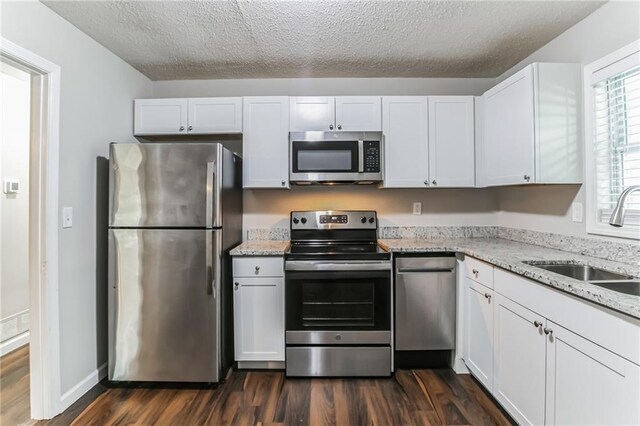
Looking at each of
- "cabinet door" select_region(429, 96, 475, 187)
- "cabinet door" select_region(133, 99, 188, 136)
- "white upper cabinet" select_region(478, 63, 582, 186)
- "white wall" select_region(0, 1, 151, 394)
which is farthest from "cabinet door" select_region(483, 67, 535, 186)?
"white wall" select_region(0, 1, 151, 394)

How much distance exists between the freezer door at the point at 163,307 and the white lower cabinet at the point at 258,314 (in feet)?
0.72

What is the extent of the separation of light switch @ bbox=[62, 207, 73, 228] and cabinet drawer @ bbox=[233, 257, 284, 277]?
41.0 inches

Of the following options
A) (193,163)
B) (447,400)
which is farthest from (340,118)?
(447,400)

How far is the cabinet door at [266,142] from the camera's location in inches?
104

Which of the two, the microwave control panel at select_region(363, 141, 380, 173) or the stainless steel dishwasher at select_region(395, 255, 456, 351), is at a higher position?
the microwave control panel at select_region(363, 141, 380, 173)

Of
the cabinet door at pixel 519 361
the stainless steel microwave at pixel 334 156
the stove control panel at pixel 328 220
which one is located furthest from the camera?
the stove control panel at pixel 328 220

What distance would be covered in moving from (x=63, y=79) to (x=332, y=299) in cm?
224

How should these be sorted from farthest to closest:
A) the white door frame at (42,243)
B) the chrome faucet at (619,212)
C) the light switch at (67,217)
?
the light switch at (67,217)
the white door frame at (42,243)
the chrome faucet at (619,212)

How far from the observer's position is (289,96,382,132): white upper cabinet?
264 cm

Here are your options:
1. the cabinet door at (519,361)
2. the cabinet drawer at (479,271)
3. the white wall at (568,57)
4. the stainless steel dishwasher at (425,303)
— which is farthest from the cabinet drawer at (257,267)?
the white wall at (568,57)

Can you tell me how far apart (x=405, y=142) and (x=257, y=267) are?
1.56 meters

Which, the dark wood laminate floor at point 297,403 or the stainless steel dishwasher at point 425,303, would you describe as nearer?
the dark wood laminate floor at point 297,403

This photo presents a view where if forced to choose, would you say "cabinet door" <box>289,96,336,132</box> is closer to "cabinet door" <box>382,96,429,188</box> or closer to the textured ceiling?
the textured ceiling

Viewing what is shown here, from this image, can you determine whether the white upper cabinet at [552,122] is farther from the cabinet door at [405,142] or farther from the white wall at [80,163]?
the white wall at [80,163]
